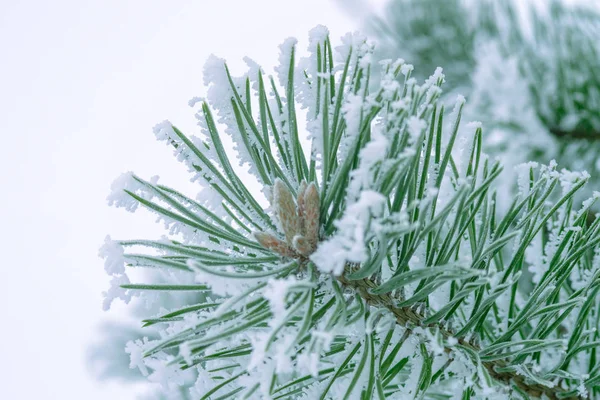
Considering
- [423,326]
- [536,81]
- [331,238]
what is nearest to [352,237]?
[331,238]

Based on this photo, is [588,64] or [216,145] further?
[588,64]

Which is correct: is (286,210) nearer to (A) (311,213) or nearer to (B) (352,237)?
(A) (311,213)

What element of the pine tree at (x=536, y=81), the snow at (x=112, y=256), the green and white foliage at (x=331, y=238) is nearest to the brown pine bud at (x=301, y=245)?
the green and white foliage at (x=331, y=238)

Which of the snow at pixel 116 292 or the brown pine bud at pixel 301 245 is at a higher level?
the brown pine bud at pixel 301 245

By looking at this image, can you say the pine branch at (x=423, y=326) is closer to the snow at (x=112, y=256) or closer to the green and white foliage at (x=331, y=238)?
the green and white foliage at (x=331, y=238)

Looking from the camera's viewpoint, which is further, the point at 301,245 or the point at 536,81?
the point at 536,81

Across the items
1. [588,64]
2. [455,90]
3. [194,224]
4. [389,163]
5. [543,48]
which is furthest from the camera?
[455,90]

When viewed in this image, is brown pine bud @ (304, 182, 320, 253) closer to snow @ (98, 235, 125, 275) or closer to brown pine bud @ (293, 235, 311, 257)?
brown pine bud @ (293, 235, 311, 257)

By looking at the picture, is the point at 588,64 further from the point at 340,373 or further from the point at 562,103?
the point at 340,373

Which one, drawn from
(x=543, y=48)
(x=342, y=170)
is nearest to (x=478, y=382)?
(x=342, y=170)
